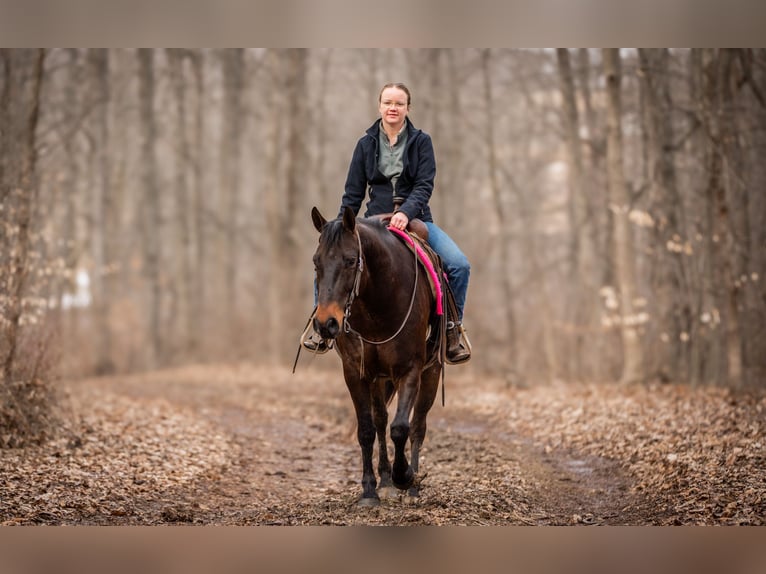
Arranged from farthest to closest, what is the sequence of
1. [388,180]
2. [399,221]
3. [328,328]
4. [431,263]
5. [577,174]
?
[577,174] < [388,180] < [431,263] < [399,221] < [328,328]

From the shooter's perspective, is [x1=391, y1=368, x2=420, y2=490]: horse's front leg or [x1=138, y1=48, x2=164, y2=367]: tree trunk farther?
[x1=138, y1=48, x2=164, y2=367]: tree trunk

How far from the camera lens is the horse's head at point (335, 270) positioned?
16.0ft

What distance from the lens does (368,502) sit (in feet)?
18.9

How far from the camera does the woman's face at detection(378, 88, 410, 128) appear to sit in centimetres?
601

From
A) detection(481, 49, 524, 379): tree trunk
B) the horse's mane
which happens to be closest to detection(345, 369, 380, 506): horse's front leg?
the horse's mane

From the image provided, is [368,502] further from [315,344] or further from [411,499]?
[315,344]

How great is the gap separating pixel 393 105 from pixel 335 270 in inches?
67.3

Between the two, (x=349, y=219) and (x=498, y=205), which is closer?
(x=349, y=219)

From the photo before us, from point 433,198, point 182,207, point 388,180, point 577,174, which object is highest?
point 182,207

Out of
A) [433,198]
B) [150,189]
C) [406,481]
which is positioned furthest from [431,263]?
[150,189]

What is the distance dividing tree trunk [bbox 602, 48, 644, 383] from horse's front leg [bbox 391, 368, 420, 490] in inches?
306

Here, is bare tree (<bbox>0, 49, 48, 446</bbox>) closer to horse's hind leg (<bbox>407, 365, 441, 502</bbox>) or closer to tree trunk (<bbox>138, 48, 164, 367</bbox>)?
horse's hind leg (<bbox>407, 365, 441, 502</bbox>)

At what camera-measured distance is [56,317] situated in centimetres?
962
